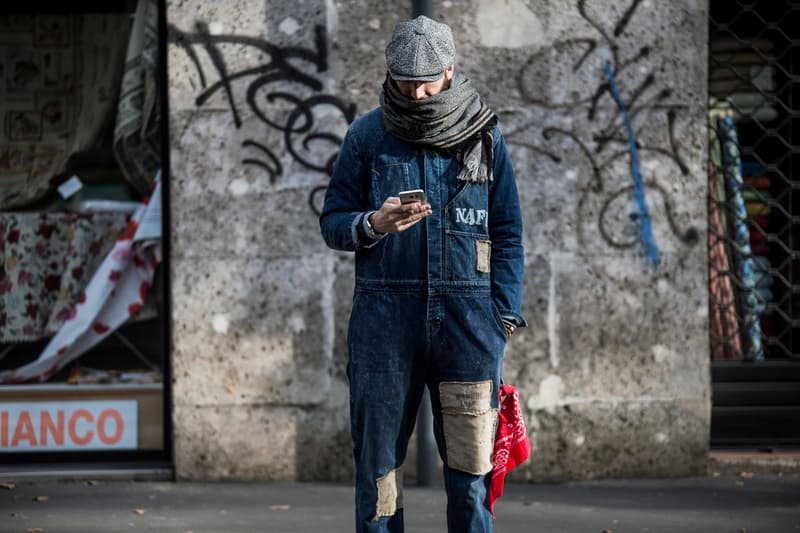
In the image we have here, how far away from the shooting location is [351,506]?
19.4 ft

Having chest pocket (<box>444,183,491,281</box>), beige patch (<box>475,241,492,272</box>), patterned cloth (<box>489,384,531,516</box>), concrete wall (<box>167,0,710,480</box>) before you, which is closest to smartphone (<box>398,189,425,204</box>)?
chest pocket (<box>444,183,491,281</box>)

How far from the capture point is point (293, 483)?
256 inches

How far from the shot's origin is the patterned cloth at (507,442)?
13.1 feet

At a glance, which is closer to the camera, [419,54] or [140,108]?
[419,54]

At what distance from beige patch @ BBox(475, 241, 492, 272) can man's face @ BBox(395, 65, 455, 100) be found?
1.60 ft

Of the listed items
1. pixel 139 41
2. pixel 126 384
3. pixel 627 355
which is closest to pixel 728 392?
pixel 627 355

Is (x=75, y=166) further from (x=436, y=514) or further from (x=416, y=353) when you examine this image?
(x=416, y=353)

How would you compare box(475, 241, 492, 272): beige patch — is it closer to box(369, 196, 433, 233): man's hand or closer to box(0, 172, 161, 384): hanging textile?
box(369, 196, 433, 233): man's hand

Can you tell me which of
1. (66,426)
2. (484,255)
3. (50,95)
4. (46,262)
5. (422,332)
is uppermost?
(50,95)

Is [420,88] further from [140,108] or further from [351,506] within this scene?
[140,108]

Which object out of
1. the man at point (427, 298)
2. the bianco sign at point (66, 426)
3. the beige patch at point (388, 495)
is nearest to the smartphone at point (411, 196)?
the man at point (427, 298)

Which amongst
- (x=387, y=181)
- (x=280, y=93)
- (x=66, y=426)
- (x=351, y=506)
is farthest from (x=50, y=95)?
(x=387, y=181)

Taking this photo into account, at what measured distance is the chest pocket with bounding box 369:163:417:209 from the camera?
3.89 metres

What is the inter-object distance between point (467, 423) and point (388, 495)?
12.8 inches
